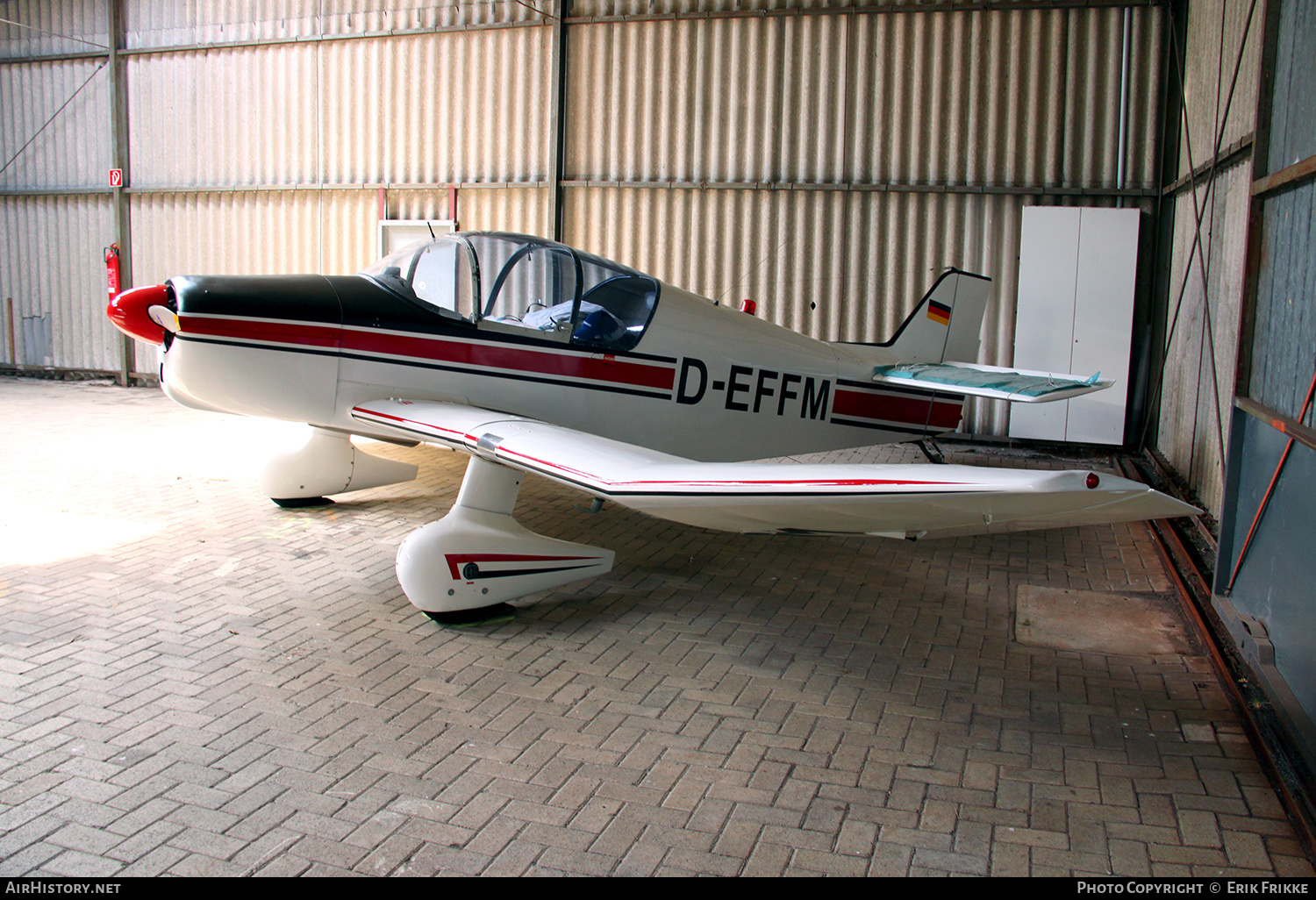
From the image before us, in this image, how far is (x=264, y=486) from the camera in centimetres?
654

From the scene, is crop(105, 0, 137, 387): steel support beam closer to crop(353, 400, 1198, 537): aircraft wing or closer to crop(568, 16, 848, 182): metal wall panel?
crop(568, 16, 848, 182): metal wall panel

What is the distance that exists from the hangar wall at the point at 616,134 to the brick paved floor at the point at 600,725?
5569 millimetres

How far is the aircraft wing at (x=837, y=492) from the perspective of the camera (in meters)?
2.79

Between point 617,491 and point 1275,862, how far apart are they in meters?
2.45

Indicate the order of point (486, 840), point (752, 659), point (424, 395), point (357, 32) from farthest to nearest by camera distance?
point (357, 32) → point (424, 395) → point (752, 659) → point (486, 840)

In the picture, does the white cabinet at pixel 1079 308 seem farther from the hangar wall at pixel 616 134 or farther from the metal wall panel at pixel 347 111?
the metal wall panel at pixel 347 111

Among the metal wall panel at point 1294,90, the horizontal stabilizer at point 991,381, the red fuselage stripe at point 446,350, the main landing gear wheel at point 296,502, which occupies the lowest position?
the main landing gear wheel at point 296,502

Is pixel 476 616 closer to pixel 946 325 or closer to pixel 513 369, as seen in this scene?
pixel 513 369

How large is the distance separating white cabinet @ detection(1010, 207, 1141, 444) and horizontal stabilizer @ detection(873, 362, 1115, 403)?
326cm

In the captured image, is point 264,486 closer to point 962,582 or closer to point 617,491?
point 617,491

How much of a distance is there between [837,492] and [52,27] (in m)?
16.1

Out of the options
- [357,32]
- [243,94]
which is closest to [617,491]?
[357,32]

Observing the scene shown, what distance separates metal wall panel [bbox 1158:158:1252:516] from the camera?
20.5 feet

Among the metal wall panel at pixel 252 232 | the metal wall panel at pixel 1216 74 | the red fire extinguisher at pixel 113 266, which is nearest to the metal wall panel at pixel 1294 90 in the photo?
the metal wall panel at pixel 1216 74
